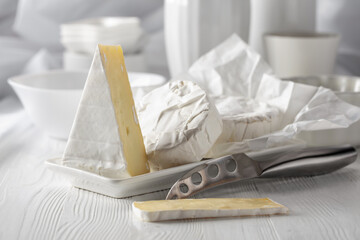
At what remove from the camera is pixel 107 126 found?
0.49 meters

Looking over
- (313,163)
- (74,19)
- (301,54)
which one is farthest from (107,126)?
Result: (74,19)

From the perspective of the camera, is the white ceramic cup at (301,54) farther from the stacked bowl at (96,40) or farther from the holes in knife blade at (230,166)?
the holes in knife blade at (230,166)

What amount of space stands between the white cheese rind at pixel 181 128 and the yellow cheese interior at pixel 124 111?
0.02 meters

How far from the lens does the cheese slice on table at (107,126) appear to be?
19.4 inches

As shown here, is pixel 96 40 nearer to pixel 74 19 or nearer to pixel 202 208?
pixel 74 19

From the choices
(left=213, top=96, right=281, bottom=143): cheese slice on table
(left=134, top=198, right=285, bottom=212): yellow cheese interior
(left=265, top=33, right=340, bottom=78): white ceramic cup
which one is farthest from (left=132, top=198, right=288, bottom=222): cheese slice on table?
(left=265, top=33, right=340, bottom=78): white ceramic cup

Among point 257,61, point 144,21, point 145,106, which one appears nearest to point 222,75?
point 257,61

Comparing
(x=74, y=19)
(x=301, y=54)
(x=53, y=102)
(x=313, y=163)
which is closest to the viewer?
(x=313, y=163)

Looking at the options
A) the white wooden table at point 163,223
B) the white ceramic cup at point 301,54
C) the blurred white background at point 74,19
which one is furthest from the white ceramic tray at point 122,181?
the blurred white background at point 74,19

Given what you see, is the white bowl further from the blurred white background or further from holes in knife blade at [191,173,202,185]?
the blurred white background

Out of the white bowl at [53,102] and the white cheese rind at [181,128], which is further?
the white bowl at [53,102]

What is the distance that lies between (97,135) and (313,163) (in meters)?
0.23

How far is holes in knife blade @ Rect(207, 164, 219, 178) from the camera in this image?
21.0 inches

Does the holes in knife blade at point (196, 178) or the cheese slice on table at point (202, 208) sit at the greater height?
the cheese slice on table at point (202, 208)
